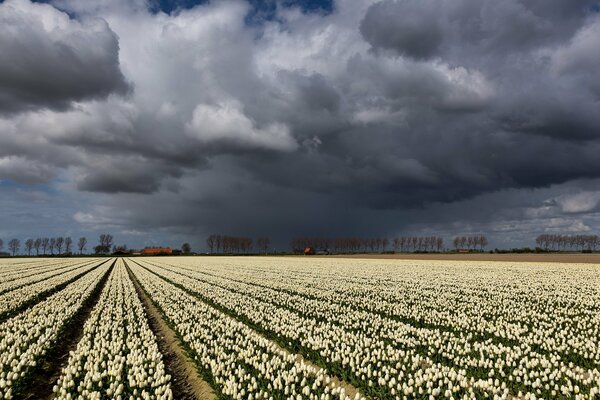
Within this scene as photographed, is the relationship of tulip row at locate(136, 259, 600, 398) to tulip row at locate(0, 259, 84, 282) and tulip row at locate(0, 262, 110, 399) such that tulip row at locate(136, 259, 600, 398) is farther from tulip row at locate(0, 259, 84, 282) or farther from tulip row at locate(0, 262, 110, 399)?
tulip row at locate(0, 259, 84, 282)

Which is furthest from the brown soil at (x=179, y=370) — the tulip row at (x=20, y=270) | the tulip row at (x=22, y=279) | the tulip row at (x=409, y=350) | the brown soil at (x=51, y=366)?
the tulip row at (x=20, y=270)

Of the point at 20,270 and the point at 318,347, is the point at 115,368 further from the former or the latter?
the point at 20,270

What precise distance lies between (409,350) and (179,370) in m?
7.30

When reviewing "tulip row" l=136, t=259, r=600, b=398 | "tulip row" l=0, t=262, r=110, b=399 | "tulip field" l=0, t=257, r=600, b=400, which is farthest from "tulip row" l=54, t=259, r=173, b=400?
"tulip row" l=136, t=259, r=600, b=398

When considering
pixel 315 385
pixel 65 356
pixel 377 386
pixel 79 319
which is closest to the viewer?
pixel 315 385

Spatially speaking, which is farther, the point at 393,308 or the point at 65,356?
the point at 393,308

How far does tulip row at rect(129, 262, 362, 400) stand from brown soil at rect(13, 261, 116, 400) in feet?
13.0

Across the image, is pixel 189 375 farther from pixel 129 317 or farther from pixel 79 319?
pixel 79 319

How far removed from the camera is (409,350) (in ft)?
40.6

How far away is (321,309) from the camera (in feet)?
66.1

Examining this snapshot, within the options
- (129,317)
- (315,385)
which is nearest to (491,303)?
(315,385)

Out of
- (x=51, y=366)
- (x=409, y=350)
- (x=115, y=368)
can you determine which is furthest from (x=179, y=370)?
(x=409, y=350)

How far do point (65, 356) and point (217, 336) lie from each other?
17.5ft

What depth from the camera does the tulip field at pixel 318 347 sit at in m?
9.32
